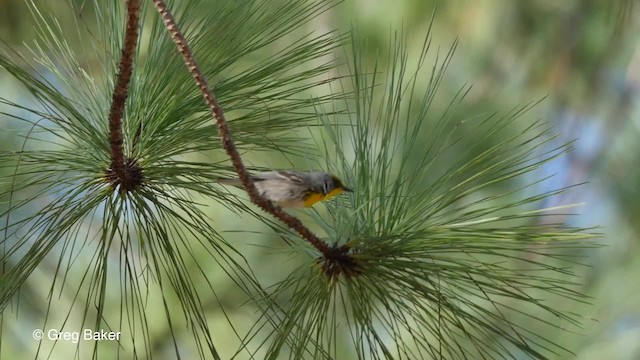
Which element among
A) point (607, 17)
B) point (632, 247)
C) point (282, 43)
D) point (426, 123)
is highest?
point (607, 17)

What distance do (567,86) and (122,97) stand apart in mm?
1065

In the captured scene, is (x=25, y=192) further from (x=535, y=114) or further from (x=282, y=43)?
(x=535, y=114)

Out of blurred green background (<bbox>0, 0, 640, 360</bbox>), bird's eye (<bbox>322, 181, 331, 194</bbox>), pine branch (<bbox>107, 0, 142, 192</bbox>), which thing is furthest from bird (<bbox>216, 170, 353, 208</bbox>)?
blurred green background (<bbox>0, 0, 640, 360</bbox>)

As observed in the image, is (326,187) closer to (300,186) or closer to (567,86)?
(300,186)

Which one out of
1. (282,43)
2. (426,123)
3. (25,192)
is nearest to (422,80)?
(426,123)

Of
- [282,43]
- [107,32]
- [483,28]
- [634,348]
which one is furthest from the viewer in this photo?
[282,43]

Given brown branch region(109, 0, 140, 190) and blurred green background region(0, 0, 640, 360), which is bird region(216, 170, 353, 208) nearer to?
brown branch region(109, 0, 140, 190)

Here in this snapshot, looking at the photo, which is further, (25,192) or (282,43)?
(282,43)

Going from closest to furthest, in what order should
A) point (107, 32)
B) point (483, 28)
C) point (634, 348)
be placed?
1. point (107, 32)
2. point (634, 348)
3. point (483, 28)

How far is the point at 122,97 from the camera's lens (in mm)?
667

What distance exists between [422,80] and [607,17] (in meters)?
0.34

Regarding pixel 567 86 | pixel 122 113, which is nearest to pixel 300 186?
pixel 122 113

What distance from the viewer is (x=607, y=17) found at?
4.68 ft

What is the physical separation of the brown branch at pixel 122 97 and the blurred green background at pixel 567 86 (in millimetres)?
637
